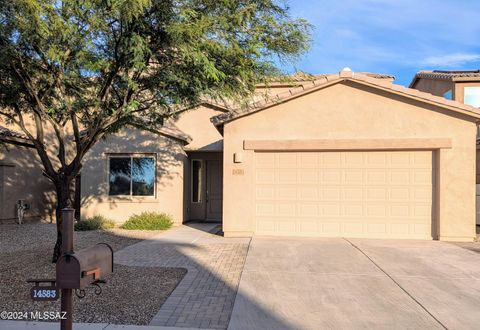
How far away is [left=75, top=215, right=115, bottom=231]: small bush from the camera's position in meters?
13.3

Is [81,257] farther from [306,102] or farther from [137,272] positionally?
[306,102]

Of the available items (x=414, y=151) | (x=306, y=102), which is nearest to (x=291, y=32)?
(x=306, y=102)

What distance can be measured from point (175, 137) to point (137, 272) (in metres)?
7.78

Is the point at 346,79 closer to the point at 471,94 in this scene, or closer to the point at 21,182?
the point at 471,94

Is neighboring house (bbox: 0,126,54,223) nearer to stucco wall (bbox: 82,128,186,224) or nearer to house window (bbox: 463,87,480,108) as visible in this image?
stucco wall (bbox: 82,128,186,224)

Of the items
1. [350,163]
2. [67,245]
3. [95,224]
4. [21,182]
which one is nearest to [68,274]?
[67,245]

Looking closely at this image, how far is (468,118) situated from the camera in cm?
1086

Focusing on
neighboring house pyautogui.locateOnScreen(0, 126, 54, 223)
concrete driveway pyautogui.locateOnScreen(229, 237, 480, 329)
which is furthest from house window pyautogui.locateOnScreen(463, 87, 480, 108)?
neighboring house pyautogui.locateOnScreen(0, 126, 54, 223)

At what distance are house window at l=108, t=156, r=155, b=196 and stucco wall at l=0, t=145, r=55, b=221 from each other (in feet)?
12.1

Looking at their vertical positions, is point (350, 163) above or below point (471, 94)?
below

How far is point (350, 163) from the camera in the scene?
11.4m

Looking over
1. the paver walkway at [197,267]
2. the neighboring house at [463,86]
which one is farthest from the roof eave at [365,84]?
the neighboring house at [463,86]

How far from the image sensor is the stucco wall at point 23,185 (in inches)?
573

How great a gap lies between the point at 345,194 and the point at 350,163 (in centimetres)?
90
